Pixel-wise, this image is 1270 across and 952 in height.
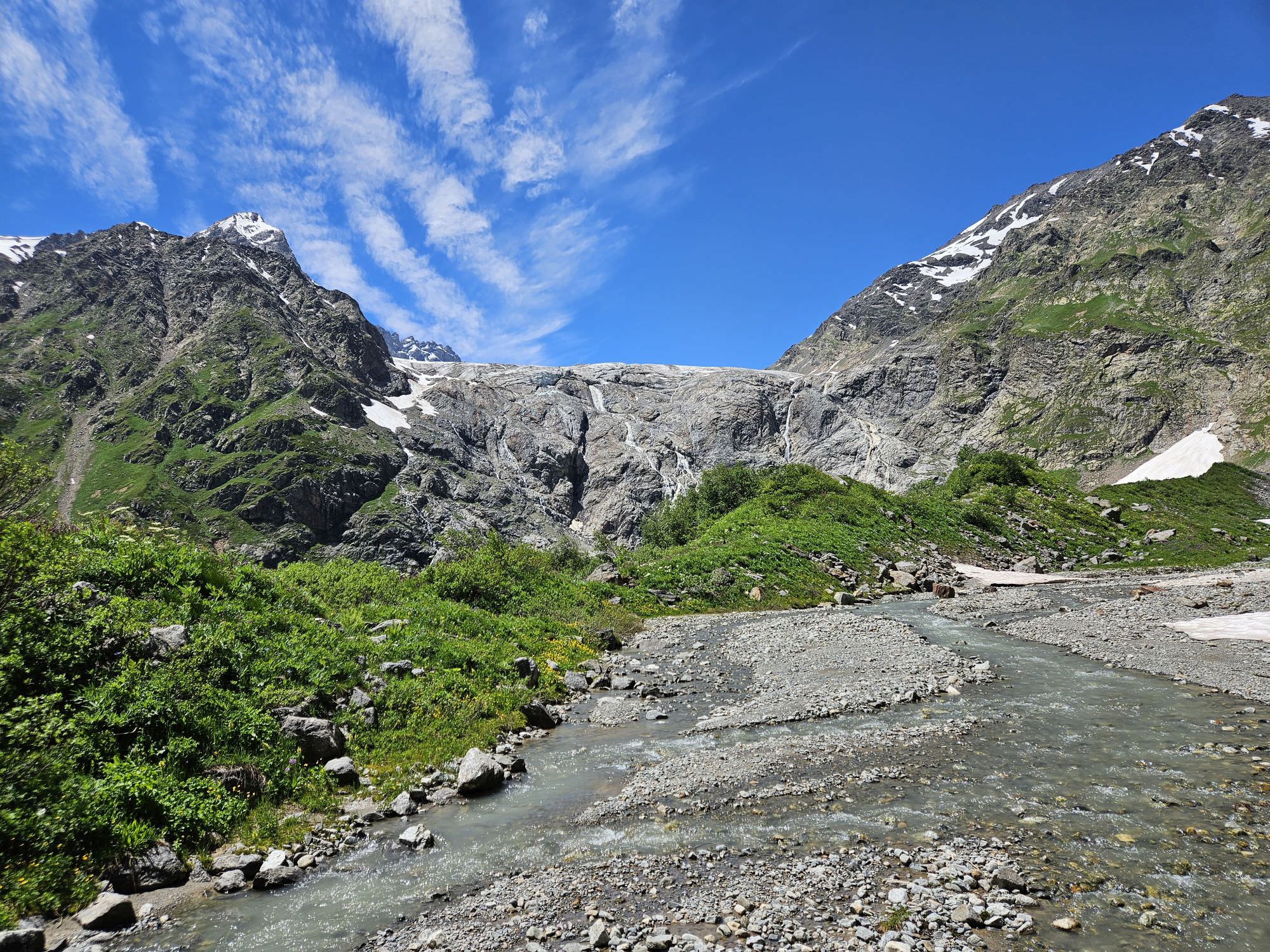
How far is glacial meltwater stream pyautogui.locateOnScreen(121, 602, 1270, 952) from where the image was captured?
7.67 meters

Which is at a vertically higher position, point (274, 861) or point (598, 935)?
point (274, 861)

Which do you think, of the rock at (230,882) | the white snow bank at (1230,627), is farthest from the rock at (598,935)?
the white snow bank at (1230,627)

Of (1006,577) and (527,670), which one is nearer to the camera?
(527,670)

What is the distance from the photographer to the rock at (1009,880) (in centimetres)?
780

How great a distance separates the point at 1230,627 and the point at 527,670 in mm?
27145

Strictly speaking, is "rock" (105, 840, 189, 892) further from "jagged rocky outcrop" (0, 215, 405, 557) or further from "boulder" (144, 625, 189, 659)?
"jagged rocky outcrop" (0, 215, 405, 557)

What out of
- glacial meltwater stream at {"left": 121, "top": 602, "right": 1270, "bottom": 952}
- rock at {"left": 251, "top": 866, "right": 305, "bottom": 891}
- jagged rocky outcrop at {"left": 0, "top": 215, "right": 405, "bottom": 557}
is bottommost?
glacial meltwater stream at {"left": 121, "top": 602, "right": 1270, "bottom": 952}

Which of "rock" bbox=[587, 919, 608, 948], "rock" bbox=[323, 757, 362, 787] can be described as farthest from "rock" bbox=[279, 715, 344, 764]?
"rock" bbox=[587, 919, 608, 948]

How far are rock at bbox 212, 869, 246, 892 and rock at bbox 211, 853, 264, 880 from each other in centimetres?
7

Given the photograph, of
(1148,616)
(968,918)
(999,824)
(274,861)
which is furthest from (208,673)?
(1148,616)

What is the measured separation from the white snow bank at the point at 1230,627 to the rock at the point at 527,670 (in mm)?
24688

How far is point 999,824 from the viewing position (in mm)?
9586

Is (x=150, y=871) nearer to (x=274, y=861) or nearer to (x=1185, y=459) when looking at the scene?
(x=274, y=861)

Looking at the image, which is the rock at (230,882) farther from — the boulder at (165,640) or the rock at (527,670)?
the rock at (527,670)
